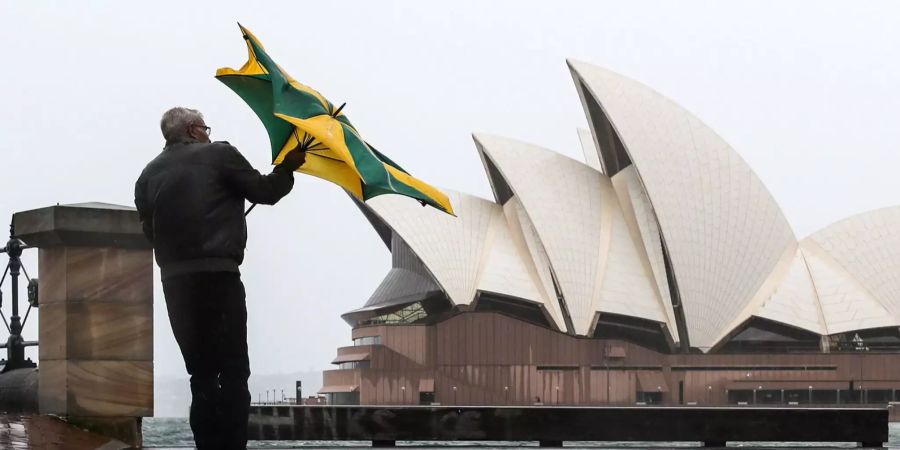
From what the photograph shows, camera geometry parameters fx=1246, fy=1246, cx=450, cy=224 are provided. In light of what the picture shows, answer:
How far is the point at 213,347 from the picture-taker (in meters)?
4.50

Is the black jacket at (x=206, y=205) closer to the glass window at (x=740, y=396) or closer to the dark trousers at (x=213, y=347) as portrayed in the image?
the dark trousers at (x=213, y=347)

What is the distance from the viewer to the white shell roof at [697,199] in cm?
5631

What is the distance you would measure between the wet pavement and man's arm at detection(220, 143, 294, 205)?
1726 millimetres

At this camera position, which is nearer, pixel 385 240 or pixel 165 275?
pixel 165 275

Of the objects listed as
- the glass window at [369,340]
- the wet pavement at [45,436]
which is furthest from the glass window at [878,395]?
the wet pavement at [45,436]

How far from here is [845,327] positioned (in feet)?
200

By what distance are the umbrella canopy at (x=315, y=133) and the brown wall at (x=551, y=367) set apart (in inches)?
2200

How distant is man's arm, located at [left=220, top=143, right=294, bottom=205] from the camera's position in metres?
4.52

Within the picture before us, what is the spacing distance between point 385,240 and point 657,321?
1718cm

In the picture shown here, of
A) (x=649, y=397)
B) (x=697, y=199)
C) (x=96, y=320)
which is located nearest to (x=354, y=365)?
(x=649, y=397)

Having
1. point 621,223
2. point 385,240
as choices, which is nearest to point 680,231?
point 621,223

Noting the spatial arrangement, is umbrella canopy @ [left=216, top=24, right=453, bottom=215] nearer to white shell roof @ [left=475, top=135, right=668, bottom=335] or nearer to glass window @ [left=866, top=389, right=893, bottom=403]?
white shell roof @ [left=475, top=135, right=668, bottom=335]

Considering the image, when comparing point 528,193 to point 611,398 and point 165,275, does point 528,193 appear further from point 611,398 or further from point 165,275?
point 165,275

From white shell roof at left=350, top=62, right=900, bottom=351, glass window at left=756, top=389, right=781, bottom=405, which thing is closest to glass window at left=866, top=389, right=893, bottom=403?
white shell roof at left=350, top=62, right=900, bottom=351
